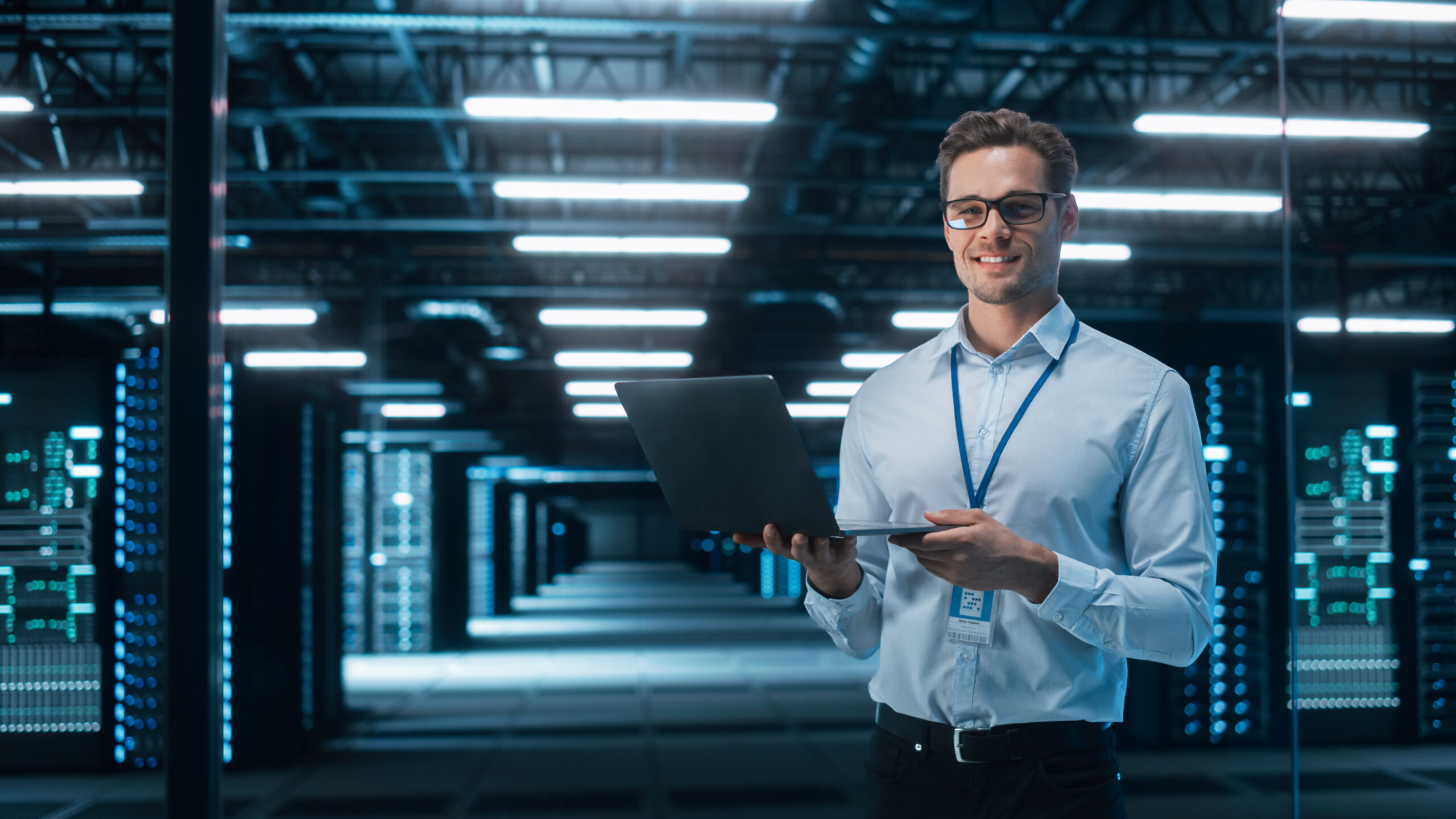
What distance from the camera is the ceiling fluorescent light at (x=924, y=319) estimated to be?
444 inches

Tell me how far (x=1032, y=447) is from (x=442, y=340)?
45.1 ft

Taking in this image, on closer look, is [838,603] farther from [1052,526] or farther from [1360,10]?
[1360,10]

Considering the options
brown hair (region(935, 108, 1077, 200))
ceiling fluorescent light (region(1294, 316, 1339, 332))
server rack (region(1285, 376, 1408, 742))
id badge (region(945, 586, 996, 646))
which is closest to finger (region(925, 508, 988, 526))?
id badge (region(945, 586, 996, 646))

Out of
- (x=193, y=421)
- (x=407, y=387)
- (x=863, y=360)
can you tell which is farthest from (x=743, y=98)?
(x=863, y=360)

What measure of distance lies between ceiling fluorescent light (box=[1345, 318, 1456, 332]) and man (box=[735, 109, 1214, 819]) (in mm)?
3248

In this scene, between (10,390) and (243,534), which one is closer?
(10,390)

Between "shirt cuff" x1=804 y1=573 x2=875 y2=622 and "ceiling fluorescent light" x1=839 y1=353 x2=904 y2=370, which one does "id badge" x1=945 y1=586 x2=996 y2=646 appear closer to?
"shirt cuff" x1=804 y1=573 x2=875 y2=622

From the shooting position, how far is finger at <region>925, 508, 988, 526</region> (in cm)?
124

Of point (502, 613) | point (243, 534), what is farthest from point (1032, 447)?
point (502, 613)

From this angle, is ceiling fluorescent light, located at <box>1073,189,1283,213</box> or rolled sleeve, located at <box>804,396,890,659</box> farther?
ceiling fluorescent light, located at <box>1073,189,1283,213</box>

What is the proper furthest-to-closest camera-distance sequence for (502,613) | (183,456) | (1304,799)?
(502,613) → (1304,799) → (183,456)

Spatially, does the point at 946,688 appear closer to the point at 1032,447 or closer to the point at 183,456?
the point at 1032,447

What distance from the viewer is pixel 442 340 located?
14414 millimetres

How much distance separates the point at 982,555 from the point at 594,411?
514 inches
